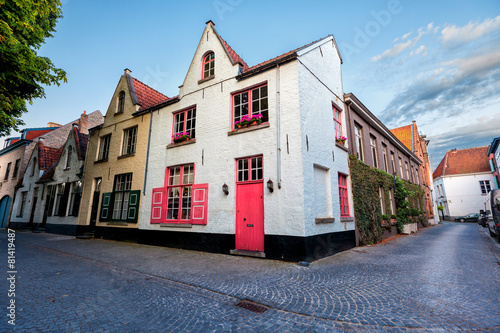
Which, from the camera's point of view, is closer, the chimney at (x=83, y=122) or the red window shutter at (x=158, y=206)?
the red window shutter at (x=158, y=206)

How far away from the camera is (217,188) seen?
342 inches

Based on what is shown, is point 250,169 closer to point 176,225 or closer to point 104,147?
point 176,225

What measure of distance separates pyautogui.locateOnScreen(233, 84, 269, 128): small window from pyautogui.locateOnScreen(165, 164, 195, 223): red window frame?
304cm

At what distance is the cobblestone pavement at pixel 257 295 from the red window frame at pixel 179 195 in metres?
2.75

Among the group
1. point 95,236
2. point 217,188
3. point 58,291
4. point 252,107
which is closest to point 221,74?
point 252,107

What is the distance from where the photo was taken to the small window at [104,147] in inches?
557

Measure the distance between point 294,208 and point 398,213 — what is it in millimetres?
11099

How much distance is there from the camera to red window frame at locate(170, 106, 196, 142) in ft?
34.1

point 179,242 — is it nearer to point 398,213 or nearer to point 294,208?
point 294,208

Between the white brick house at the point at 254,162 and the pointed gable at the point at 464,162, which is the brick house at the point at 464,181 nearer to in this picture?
the pointed gable at the point at 464,162

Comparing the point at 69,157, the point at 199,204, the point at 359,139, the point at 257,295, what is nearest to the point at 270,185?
the point at 199,204

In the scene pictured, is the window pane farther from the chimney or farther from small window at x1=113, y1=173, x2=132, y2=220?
the chimney

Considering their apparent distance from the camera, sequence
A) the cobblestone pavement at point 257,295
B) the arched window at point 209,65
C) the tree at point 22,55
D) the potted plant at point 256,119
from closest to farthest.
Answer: the cobblestone pavement at point 257,295 → the tree at point 22,55 → the potted plant at point 256,119 → the arched window at point 209,65

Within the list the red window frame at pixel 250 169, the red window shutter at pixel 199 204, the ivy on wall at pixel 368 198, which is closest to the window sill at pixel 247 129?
the red window frame at pixel 250 169
